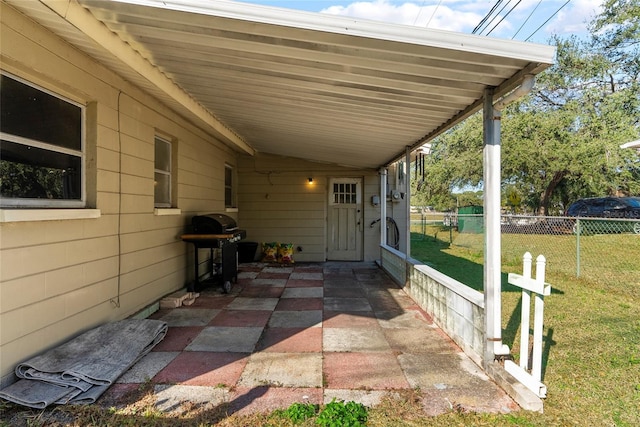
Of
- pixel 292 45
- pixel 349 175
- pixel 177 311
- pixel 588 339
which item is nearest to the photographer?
pixel 292 45

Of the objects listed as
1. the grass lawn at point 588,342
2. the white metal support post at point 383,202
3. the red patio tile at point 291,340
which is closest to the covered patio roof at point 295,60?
the grass lawn at point 588,342

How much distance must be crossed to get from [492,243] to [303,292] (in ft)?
11.0

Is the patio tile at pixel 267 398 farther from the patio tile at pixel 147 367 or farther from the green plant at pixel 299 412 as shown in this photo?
the patio tile at pixel 147 367

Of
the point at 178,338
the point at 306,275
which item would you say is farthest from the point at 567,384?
the point at 306,275

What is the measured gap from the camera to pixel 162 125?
179 inches

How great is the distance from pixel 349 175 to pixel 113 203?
5.67m

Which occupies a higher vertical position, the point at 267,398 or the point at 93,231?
the point at 93,231

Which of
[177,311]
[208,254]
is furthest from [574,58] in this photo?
[177,311]

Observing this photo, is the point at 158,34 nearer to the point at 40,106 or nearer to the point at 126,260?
the point at 40,106

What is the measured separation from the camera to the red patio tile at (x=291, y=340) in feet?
10.6

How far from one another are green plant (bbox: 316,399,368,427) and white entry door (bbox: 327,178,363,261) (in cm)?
634

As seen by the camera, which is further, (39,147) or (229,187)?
(229,187)

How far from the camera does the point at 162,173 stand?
4770 millimetres

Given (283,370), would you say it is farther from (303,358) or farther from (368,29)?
(368,29)
